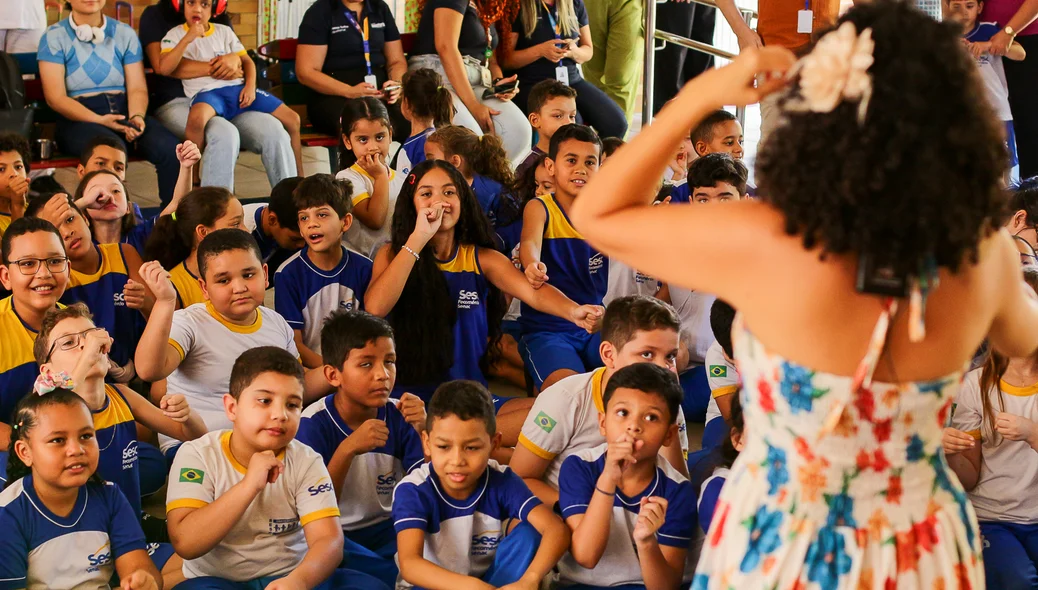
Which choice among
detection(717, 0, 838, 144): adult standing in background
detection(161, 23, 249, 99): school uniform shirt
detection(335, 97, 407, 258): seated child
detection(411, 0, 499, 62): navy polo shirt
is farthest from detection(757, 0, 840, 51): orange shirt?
detection(161, 23, 249, 99): school uniform shirt

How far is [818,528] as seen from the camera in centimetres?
143

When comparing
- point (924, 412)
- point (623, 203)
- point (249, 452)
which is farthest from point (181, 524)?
point (924, 412)

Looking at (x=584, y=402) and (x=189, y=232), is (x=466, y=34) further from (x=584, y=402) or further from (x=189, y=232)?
(x=584, y=402)

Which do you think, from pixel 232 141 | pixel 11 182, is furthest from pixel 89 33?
pixel 11 182

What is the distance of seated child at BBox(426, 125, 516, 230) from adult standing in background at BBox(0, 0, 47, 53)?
2.20m

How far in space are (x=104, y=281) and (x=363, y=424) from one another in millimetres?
1219

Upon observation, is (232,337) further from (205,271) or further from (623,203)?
(623,203)

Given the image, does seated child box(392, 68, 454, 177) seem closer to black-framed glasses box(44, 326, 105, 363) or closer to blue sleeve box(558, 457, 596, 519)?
black-framed glasses box(44, 326, 105, 363)

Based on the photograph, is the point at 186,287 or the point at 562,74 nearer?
the point at 186,287

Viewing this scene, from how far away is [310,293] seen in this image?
3.70m

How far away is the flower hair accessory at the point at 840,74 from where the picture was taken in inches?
49.6

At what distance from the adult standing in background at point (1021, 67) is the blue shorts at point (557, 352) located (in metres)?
2.75

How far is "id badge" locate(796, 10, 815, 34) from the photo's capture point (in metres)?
4.79

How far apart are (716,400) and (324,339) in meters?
1.15
